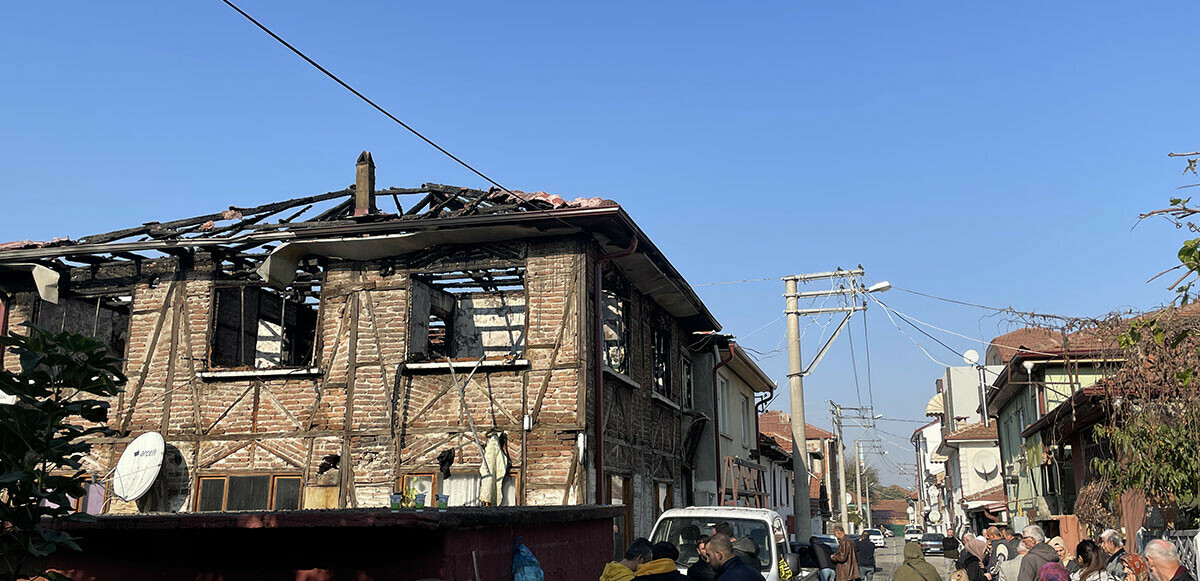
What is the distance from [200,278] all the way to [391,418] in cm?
426

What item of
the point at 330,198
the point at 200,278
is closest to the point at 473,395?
the point at 330,198

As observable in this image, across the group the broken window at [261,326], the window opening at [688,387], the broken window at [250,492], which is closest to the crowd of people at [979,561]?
the broken window at [250,492]

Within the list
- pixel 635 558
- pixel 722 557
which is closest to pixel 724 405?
pixel 635 558

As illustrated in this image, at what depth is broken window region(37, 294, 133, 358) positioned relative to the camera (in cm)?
1588

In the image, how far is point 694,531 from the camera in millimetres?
12078

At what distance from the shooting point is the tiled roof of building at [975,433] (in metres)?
45.4

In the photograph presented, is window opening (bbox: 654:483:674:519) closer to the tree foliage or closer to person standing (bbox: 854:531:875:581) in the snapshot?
person standing (bbox: 854:531:875:581)

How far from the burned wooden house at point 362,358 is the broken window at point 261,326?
76mm

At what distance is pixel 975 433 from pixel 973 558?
3617 cm

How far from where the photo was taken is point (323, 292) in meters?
14.8

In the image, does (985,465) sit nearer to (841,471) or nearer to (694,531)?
(841,471)

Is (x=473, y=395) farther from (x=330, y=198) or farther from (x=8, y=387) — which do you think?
(x=8, y=387)

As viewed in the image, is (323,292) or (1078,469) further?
(1078,469)

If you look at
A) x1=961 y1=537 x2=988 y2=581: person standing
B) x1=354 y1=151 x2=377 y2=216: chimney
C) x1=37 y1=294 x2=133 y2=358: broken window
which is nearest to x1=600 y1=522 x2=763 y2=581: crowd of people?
x1=961 y1=537 x2=988 y2=581: person standing
